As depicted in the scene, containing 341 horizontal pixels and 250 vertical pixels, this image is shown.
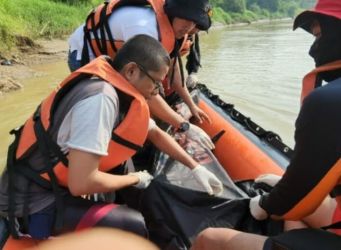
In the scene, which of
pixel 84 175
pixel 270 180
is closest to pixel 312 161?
pixel 270 180

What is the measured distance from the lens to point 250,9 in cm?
6303

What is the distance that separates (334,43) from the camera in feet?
5.10

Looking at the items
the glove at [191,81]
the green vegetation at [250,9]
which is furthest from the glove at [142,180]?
the green vegetation at [250,9]

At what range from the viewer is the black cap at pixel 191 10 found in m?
2.71

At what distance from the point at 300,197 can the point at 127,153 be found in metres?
0.80

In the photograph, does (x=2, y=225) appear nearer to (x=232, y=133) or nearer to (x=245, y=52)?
(x=232, y=133)

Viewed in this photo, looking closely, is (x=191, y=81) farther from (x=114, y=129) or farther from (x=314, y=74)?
(x=314, y=74)

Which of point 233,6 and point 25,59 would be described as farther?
point 233,6

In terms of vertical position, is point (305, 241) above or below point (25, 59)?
above

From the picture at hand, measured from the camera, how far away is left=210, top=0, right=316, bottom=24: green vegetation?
4279 centimetres

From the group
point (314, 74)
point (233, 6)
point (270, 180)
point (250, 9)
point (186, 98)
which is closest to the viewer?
point (314, 74)

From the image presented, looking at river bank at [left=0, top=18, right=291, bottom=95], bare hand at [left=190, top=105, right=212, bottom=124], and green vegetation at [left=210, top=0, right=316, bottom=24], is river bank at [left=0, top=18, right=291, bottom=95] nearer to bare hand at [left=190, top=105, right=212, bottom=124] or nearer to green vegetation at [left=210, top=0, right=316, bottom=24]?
bare hand at [left=190, top=105, right=212, bottom=124]

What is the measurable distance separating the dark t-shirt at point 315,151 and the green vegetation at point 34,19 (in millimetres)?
9646

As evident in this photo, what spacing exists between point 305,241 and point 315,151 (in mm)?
293
